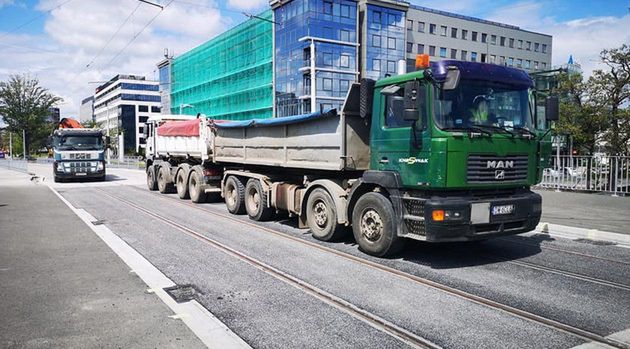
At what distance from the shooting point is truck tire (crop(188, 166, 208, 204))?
13.8 meters

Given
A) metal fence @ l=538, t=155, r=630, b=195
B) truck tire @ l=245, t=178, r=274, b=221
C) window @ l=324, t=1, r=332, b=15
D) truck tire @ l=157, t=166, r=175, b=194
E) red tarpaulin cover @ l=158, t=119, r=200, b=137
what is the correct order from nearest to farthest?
truck tire @ l=245, t=178, r=274, b=221
red tarpaulin cover @ l=158, t=119, r=200, b=137
metal fence @ l=538, t=155, r=630, b=195
truck tire @ l=157, t=166, r=175, b=194
window @ l=324, t=1, r=332, b=15

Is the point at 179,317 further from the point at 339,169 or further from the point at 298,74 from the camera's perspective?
the point at 298,74

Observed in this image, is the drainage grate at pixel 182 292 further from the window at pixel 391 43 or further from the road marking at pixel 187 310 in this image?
the window at pixel 391 43

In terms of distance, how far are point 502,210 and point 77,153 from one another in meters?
21.8

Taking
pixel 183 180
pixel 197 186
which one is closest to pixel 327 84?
pixel 183 180

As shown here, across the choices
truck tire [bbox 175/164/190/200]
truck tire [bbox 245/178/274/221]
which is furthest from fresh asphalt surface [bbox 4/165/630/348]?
truck tire [bbox 175/164/190/200]

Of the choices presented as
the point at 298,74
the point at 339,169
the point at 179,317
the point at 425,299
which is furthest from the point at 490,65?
the point at 298,74

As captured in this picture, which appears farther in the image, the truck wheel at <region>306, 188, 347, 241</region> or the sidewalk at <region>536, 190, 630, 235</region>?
the sidewalk at <region>536, 190, 630, 235</region>

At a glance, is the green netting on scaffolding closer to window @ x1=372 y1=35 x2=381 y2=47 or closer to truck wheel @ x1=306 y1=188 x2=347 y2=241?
window @ x1=372 y1=35 x2=381 y2=47

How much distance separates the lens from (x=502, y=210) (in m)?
6.59

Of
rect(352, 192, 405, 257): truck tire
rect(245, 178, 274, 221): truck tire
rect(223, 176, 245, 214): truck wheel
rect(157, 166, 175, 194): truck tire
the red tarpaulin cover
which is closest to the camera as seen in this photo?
rect(352, 192, 405, 257): truck tire

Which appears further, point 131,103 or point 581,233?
point 131,103

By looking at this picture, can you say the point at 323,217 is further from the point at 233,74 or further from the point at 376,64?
the point at 233,74

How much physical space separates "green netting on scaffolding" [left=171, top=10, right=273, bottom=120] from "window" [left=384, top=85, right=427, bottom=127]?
149 feet
